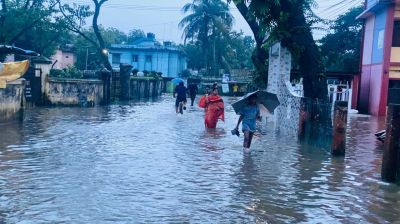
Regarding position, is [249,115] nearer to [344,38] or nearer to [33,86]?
[33,86]

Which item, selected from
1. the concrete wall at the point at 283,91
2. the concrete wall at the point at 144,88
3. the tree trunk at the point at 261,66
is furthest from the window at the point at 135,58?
the concrete wall at the point at 283,91

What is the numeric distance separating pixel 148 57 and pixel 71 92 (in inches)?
1449

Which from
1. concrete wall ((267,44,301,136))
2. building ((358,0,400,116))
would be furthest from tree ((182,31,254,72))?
concrete wall ((267,44,301,136))

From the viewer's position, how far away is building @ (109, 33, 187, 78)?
209ft

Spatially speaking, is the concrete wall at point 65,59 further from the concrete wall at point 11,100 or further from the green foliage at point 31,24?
the concrete wall at point 11,100

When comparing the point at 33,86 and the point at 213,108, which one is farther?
the point at 33,86

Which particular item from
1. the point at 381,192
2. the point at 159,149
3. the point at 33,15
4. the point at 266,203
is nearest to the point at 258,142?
the point at 159,149

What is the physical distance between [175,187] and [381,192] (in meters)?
3.52

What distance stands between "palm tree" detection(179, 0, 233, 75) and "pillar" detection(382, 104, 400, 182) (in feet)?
169

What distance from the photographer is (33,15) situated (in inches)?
1384

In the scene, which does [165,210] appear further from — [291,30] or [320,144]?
[291,30]

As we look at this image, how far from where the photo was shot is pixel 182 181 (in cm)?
902

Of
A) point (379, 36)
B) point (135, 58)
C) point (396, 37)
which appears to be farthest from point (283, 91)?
point (135, 58)

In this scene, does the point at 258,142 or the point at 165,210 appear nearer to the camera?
the point at 165,210
